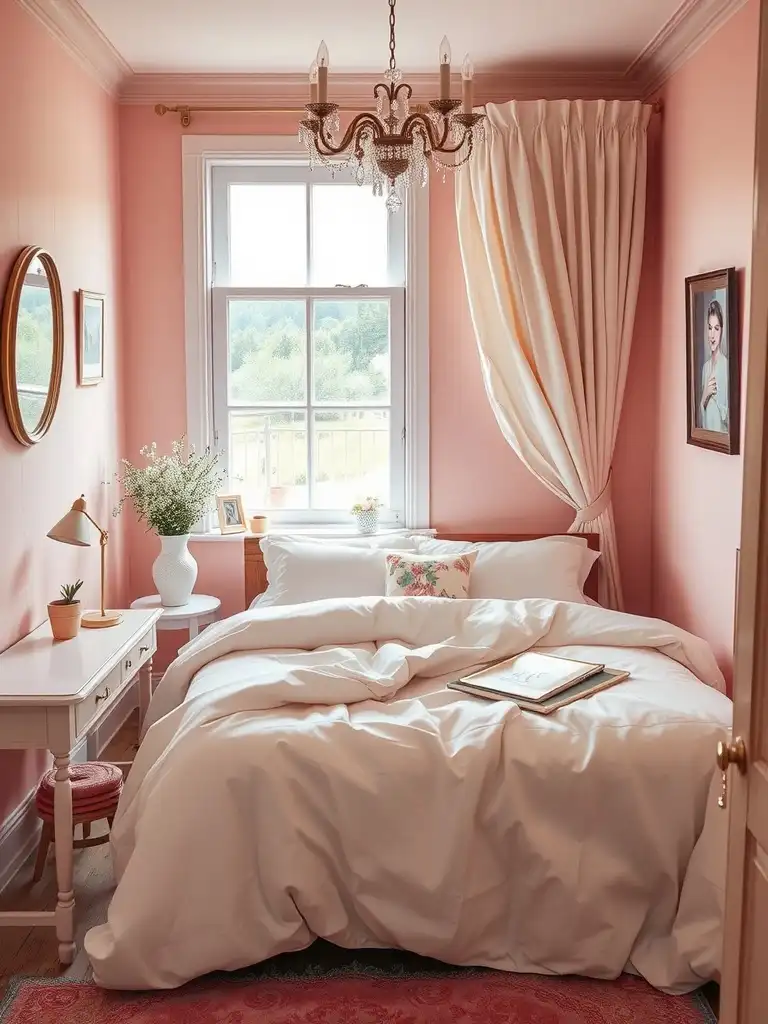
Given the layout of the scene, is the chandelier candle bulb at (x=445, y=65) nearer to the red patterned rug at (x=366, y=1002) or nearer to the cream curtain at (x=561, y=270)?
the cream curtain at (x=561, y=270)

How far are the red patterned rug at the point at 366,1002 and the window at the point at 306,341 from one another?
2.62 meters

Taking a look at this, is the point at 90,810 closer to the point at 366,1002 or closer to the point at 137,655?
the point at 137,655

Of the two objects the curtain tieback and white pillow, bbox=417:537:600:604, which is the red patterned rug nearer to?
white pillow, bbox=417:537:600:604

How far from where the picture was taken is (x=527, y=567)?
4.33m

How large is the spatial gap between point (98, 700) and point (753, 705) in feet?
6.71

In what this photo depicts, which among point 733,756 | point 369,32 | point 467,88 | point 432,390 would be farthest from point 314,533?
point 733,756

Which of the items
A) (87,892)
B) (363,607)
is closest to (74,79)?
(363,607)

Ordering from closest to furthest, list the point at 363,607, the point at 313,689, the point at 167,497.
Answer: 1. the point at 313,689
2. the point at 363,607
3. the point at 167,497

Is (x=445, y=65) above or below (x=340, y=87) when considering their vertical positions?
below

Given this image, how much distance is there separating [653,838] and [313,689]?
1029 mm

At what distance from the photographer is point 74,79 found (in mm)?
4105

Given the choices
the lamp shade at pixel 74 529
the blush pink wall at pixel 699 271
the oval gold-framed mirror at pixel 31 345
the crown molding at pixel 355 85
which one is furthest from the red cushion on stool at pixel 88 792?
Result: the crown molding at pixel 355 85

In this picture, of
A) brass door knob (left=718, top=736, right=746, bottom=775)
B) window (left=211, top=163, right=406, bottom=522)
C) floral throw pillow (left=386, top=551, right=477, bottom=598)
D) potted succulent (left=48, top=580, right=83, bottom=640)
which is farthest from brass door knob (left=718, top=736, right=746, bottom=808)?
window (left=211, top=163, right=406, bottom=522)

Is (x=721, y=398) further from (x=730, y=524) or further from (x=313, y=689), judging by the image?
(x=313, y=689)
